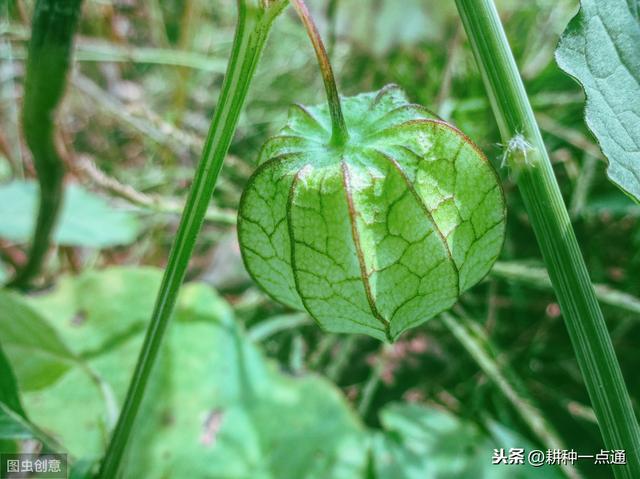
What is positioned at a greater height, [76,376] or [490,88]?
[490,88]

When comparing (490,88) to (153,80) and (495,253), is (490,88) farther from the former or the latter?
(153,80)

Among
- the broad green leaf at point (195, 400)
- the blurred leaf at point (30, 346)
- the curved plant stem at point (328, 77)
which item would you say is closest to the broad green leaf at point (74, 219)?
the broad green leaf at point (195, 400)

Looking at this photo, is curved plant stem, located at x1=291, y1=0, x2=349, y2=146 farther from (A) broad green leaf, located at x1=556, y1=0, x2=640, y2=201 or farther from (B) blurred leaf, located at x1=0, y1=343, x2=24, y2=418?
(B) blurred leaf, located at x1=0, y1=343, x2=24, y2=418

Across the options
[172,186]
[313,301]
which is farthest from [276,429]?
[172,186]

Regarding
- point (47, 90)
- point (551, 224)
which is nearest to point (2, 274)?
point (47, 90)

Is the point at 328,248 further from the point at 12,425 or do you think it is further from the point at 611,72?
the point at 12,425

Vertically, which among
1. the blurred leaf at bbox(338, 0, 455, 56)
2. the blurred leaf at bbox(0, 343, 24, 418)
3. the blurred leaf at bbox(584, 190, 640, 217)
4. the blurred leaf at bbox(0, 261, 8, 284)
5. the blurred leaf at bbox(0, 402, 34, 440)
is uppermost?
the blurred leaf at bbox(338, 0, 455, 56)

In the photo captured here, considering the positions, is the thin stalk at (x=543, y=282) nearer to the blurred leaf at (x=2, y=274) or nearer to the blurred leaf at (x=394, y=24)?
the blurred leaf at (x=394, y=24)

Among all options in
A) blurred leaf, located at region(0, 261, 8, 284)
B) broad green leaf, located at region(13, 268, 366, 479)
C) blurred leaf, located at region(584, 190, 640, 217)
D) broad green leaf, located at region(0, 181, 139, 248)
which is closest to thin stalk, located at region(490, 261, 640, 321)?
blurred leaf, located at region(584, 190, 640, 217)

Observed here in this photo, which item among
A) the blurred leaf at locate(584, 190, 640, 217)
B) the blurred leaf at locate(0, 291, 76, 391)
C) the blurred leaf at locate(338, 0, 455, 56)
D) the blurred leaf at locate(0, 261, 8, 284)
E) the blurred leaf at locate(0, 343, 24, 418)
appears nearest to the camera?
the blurred leaf at locate(0, 343, 24, 418)
